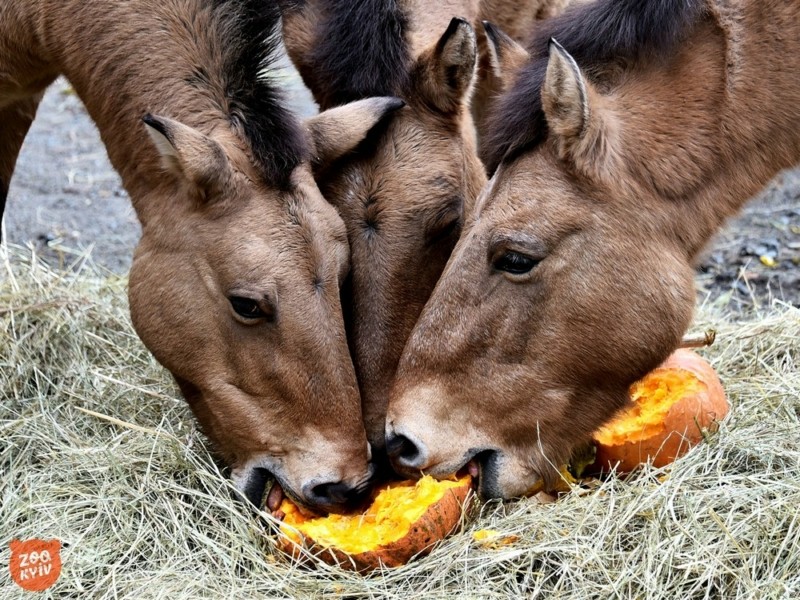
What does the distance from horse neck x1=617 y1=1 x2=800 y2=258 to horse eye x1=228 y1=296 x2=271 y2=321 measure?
159 centimetres

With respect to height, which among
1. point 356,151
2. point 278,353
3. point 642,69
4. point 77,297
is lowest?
point 77,297

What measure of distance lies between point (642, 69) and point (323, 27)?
66.3 inches

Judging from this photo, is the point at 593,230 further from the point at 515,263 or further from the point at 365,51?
the point at 365,51

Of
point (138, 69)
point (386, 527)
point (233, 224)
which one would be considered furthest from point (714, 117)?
point (138, 69)

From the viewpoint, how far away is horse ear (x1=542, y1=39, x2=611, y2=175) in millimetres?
3477

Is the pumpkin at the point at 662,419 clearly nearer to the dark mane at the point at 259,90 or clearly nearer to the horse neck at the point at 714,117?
the horse neck at the point at 714,117

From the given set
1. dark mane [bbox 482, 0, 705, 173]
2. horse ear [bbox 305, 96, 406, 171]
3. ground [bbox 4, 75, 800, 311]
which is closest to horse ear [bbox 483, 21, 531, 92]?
dark mane [bbox 482, 0, 705, 173]

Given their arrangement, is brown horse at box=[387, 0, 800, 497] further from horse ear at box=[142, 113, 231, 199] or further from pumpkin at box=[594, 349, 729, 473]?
horse ear at box=[142, 113, 231, 199]

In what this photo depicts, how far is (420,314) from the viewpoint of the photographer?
162 inches

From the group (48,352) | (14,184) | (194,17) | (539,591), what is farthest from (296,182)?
(14,184)

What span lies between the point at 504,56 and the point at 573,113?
96 centimetres

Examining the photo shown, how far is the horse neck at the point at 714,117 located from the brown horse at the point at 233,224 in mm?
→ 1211

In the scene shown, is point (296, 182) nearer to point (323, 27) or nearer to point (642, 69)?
point (323, 27)

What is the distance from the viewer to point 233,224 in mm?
3828
